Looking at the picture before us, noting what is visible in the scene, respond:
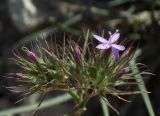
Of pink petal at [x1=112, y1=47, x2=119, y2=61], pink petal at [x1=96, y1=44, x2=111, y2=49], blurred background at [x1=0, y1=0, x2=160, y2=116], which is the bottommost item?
pink petal at [x1=112, y1=47, x2=119, y2=61]

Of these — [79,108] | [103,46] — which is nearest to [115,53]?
[103,46]

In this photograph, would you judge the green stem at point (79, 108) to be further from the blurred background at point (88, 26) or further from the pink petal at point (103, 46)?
the blurred background at point (88, 26)

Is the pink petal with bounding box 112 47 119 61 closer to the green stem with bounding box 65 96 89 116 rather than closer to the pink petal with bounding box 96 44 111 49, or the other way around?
the pink petal with bounding box 96 44 111 49

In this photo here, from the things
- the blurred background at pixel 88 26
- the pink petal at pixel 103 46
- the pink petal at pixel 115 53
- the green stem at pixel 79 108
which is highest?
the blurred background at pixel 88 26

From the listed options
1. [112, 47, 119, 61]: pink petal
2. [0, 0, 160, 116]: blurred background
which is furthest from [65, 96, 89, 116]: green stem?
[0, 0, 160, 116]: blurred background

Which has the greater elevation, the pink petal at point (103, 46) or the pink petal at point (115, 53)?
the pink petal at point (103, 46)

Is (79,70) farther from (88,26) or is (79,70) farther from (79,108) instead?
(88,26)

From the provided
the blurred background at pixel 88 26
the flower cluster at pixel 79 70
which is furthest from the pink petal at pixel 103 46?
the blurred background at pixel 88 26
